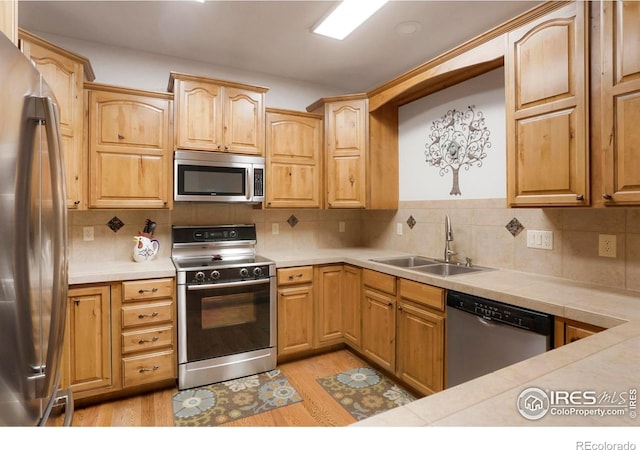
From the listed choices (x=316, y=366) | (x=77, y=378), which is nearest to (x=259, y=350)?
(x=316, y=366)

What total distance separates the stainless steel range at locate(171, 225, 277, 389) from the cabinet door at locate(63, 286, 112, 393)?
46cm

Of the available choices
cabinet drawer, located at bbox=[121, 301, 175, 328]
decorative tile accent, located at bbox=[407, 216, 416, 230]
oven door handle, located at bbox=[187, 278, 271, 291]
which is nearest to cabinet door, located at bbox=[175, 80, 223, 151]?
oven door handle, located at bbox=[187, 278, 271, 291]

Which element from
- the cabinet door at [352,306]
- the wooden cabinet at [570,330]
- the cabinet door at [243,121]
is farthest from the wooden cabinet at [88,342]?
the wooden cabinet at [570,330]

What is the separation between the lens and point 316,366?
284cm

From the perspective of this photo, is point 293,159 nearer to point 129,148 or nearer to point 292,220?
point 292,220

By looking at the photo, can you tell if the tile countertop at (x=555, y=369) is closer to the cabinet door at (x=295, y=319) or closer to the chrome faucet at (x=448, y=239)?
the chrome faucet at (x=448, y=239)

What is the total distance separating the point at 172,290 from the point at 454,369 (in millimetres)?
1951

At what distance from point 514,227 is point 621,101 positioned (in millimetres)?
985

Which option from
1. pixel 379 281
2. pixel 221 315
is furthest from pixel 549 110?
pixel 221 315

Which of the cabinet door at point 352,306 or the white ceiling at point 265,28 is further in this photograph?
the cabinet door at point 352,306

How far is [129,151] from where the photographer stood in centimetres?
258

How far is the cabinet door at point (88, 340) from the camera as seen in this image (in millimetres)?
2172

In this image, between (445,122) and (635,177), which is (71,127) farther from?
(635,177)

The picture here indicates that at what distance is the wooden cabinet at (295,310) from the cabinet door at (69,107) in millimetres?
1593
